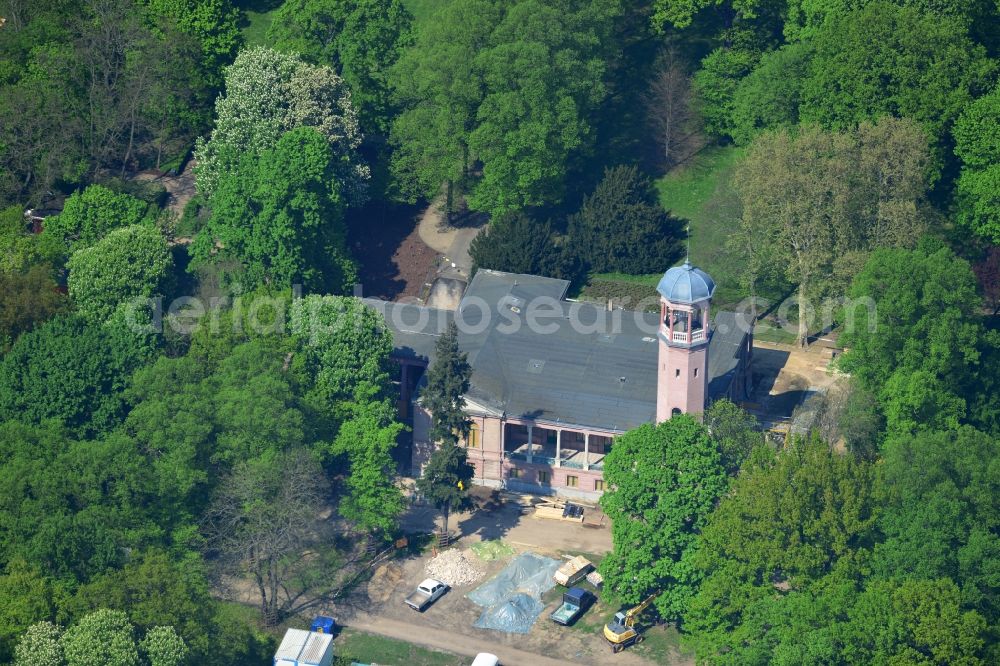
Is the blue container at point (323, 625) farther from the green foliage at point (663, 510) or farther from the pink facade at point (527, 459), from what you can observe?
the pink facade at point (527, 459)

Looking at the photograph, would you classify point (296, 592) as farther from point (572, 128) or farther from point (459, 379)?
point (572, 128)

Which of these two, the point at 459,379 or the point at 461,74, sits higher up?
the point at 461,74

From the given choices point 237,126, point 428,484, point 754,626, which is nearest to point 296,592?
point 428,484

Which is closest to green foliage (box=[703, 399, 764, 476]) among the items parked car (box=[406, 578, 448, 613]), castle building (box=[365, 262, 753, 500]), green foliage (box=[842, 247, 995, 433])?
castle building (box=[365, 262, 753, 500])

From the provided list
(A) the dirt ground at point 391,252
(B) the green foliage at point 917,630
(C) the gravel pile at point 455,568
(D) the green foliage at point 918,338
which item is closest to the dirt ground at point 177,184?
(A) the dirt ground at point 391,252

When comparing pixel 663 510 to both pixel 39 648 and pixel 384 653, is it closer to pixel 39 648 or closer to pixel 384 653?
pixel 384 653

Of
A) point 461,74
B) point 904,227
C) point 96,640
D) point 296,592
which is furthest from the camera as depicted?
point 461,74
